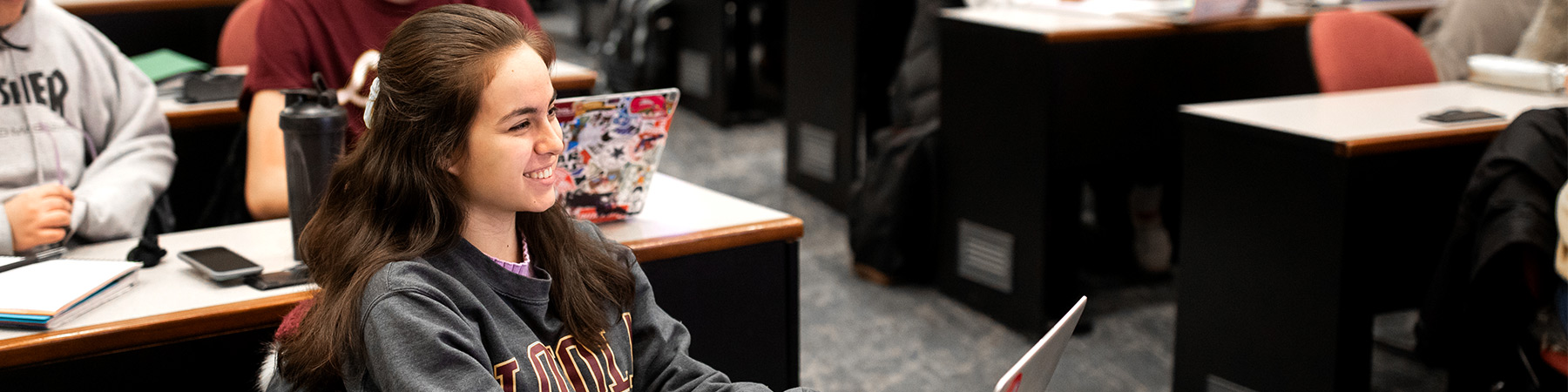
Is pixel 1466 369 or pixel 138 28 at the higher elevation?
pixel 138 28

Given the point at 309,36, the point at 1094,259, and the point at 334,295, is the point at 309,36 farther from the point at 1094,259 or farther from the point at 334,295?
the point at 1094,259

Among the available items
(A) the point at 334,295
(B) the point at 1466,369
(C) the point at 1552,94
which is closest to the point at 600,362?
(A) the point at 334,295

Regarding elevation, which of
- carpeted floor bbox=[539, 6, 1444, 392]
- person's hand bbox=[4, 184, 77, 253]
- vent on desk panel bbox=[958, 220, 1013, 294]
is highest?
person's hand bbox=[4, 184, 77, 253]

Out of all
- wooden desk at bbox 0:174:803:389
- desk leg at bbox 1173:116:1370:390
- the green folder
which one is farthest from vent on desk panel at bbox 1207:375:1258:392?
the green folder

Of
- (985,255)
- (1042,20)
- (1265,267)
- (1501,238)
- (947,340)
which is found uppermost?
(1042,20)

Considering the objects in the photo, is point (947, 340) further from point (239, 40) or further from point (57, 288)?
point (57, 288)

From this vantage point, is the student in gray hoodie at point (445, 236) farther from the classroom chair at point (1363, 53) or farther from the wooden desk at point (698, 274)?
the classroom chair at point (1363, 53)

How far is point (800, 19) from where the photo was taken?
159 inches

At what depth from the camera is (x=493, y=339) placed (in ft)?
3.60

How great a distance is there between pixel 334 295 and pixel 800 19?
3.04 meters

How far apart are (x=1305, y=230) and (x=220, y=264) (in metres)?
1.65

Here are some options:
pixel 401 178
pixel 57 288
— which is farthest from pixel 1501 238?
pixel 57 288

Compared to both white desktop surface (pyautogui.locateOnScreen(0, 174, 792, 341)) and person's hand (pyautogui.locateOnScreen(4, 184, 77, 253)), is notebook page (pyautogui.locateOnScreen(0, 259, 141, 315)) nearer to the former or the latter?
white desktop surface (pyautogui.locateOnScreen(0, 174, 792, 341))

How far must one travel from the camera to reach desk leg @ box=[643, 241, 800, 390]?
1597 millimetres
